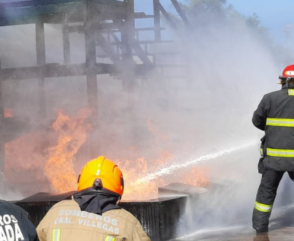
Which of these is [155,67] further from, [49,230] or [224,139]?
[49,230]

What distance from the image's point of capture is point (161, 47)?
9.55 meters

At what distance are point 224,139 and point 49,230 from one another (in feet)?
23.0

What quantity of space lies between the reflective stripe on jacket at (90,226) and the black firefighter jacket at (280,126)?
111 inches

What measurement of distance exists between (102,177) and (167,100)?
6879mm

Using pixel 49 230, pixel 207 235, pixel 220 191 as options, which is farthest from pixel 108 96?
pixel 49 230

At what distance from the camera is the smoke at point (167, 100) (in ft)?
29.2

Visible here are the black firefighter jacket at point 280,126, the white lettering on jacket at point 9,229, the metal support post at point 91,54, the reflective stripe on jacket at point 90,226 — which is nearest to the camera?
the white lettering on jacket at point 9,229

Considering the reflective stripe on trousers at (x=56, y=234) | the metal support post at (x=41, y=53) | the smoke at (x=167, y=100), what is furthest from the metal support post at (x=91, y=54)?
the reflective stripe on trousers at (x=56, y=234)

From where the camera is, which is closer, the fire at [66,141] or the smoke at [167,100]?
the fire at [66,141]

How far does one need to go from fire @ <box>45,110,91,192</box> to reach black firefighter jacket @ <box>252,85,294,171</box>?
370 cm

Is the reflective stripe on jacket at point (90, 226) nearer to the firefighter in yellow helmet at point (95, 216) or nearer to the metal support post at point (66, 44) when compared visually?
the firefighter in yellow helmet at point (95, 216)

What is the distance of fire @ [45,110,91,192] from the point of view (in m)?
8.21

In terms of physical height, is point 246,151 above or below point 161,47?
below

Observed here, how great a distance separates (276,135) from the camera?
498 centimetres
